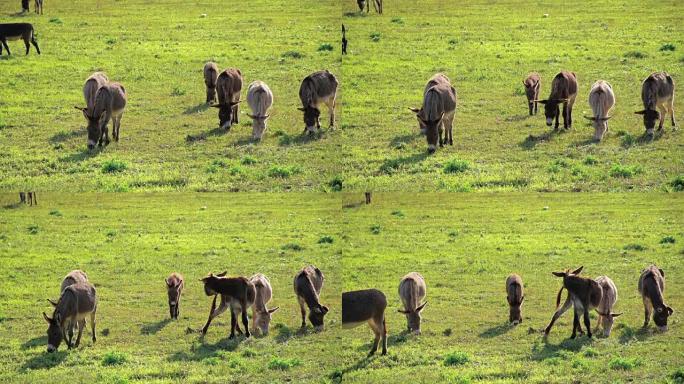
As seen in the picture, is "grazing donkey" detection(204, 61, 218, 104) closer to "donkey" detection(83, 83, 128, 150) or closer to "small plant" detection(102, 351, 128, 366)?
"donkey" detection(83, 83, 128, 150)

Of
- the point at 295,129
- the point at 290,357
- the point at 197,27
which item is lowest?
the point at 290,357

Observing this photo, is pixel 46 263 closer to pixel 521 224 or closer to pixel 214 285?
pixel 214 285

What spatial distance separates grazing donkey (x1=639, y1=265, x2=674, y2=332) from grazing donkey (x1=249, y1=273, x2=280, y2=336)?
589 centimetres

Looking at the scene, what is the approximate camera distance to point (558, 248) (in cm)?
2202

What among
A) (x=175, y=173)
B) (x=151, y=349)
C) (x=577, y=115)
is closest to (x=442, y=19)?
(x=577, y=115)

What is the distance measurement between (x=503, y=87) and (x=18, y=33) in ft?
30.6

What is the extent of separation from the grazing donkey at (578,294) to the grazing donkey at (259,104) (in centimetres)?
562

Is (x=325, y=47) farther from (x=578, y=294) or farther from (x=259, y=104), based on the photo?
(x=578, y=294)

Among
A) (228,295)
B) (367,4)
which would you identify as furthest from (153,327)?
(367,4)

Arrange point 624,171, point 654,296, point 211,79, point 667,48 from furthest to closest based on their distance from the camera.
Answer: point 667,48 < point 211,79 < point 654,296 < point 624,171

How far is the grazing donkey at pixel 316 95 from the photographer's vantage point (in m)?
21.5

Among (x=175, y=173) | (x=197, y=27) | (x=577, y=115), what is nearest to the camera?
(x=175, y=173)

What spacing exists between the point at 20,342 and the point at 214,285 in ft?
10.1

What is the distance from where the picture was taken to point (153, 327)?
19969mm
